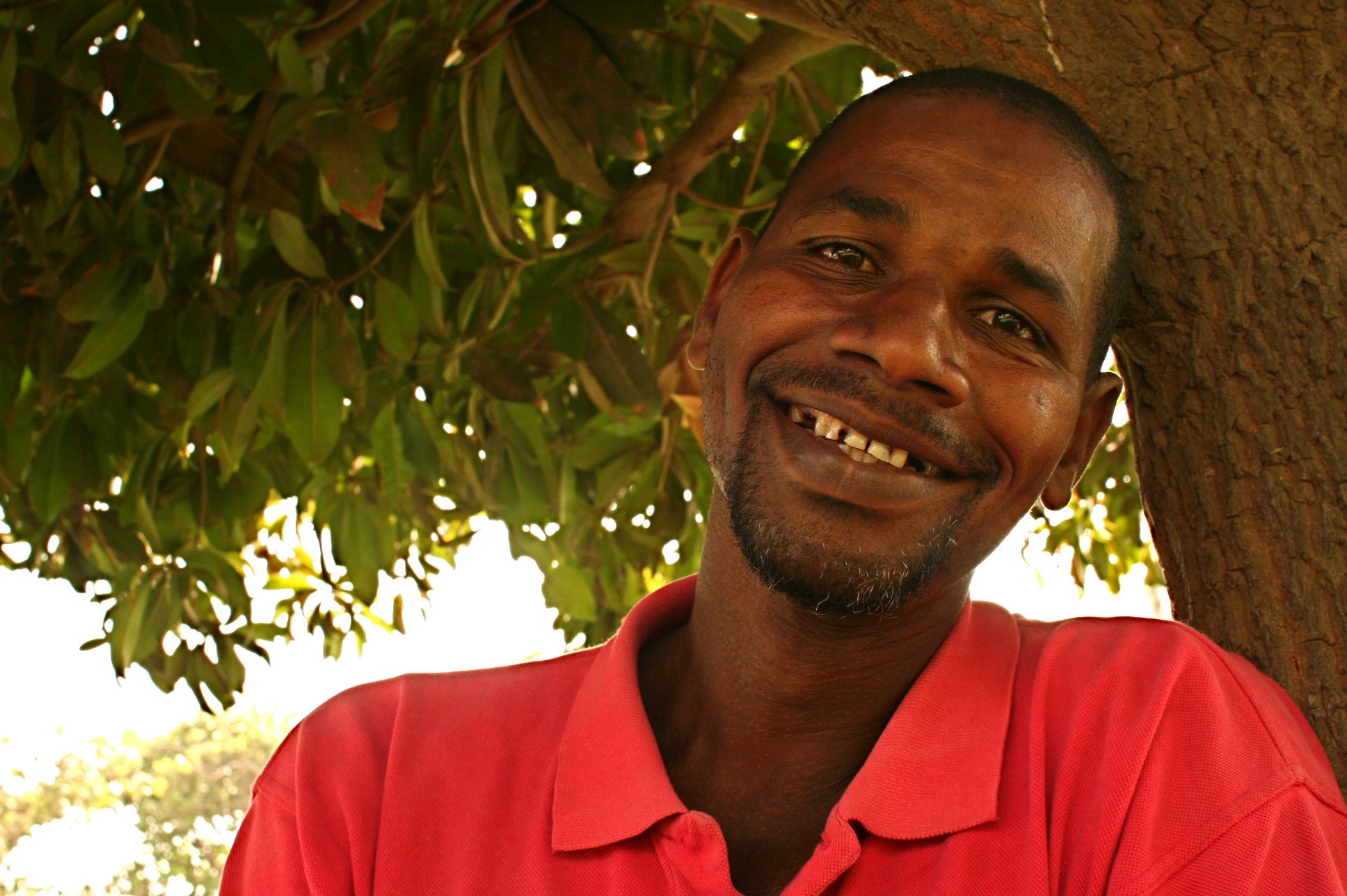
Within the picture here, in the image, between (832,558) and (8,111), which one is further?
(8,111)

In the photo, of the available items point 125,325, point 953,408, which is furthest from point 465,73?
point 953,408

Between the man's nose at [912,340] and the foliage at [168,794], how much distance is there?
5.74 m

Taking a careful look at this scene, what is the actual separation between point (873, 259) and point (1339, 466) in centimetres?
54

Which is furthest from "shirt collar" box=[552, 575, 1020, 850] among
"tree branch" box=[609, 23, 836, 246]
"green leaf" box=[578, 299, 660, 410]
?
"tree branch" box=[609, 23, 836, 246]

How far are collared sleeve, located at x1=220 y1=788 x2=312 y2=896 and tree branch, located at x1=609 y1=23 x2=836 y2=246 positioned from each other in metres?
1.13

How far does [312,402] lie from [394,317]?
0.68 ft

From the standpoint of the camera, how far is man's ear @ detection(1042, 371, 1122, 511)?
66.8 inches

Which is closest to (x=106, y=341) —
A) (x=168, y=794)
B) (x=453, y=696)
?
(x=453, y=696)

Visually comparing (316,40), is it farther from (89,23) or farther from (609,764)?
(609,764)

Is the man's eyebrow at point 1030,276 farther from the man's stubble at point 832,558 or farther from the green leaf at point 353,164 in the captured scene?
the green leaf at point 353,164

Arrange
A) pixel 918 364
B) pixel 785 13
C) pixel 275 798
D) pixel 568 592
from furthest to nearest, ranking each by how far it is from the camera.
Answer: pixel 568 592, pixel 785 13, pixel 275 798, pixel 918 364

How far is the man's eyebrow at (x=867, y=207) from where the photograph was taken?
1.61 metres

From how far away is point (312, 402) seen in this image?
88.8 inches

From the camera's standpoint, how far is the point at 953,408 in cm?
153
